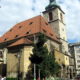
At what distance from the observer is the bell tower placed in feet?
161

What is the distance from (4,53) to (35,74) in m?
15.1

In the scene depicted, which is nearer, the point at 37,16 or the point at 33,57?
the point at 33,57

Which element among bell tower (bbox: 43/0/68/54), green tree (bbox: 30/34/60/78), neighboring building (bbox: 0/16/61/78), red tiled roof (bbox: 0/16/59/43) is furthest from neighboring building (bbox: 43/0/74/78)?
green tree (bbox: 30/34/60/78)

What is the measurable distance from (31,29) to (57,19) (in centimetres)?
1046

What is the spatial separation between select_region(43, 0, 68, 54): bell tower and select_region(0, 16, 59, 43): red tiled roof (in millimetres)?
4076

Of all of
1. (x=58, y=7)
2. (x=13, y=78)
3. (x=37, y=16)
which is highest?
(x=58, y=7)

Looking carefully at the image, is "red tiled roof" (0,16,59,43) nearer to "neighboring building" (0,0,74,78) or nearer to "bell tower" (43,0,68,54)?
"neighboring building" (0,0,74,78)

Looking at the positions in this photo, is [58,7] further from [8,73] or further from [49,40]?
[8,73]

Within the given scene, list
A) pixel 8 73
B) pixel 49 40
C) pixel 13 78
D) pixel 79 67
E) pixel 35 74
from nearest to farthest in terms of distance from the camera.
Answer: pixel 35 74 → pixel 13 78 → pixel 8 73 → pixel 49 40 → pixel 79 67

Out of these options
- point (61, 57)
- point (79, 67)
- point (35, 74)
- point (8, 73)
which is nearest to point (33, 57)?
point (35, 74)

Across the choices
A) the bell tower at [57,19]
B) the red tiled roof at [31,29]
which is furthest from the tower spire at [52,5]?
the red tiled roof at [31,29]

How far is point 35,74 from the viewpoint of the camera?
3216 cm

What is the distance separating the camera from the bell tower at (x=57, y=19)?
4916cm

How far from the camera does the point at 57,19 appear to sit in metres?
50.3
